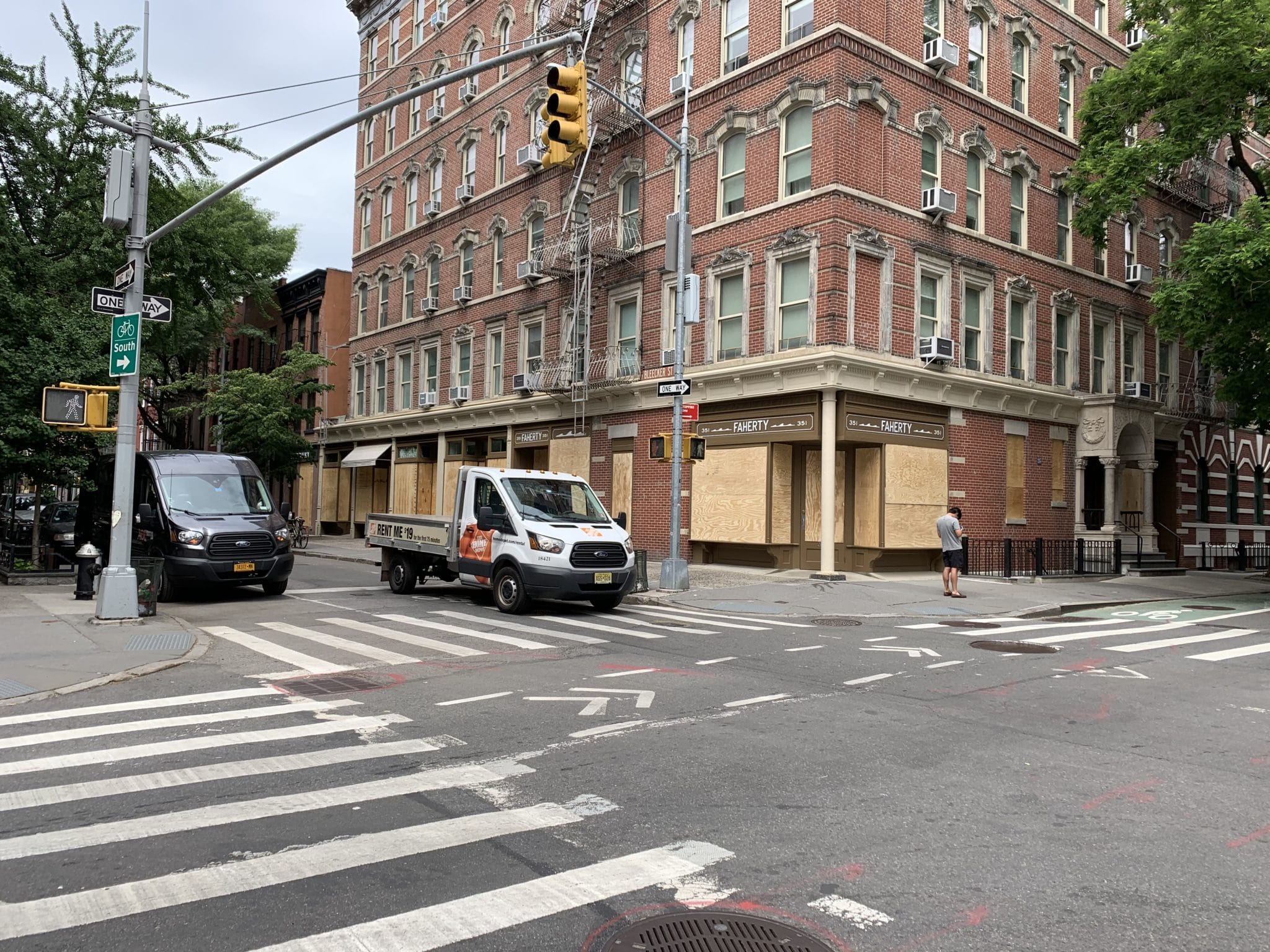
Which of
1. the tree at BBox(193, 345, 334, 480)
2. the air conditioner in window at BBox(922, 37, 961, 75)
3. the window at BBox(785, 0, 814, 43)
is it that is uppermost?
the window at BBox(785, 0, 814, 43)

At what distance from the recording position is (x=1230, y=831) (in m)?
4.90

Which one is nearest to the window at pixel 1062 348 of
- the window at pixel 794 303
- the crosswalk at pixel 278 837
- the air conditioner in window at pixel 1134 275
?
the air conditioner in window at pixel 1134 275

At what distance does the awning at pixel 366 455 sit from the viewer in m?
38.3

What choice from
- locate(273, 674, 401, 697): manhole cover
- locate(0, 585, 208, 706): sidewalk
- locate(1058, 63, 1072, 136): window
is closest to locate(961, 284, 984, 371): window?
locate(1058, 63, 1072, 136): window

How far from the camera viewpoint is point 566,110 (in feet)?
36.7

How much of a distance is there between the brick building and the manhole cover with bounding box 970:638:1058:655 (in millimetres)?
9289

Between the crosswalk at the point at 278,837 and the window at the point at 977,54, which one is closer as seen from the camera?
the crosswalk at the point at 278,837

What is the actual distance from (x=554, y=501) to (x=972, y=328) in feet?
44.8

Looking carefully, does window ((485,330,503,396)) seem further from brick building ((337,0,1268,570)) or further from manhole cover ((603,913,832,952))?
manhole cover ((603,913,832,952))

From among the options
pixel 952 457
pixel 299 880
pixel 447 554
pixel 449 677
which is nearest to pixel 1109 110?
pixel 952 457

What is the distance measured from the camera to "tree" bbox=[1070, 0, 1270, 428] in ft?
64.3

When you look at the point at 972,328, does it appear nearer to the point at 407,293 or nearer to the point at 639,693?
the point at 639,693

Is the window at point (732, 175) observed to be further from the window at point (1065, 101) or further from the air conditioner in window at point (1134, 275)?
the air conditioner in window at point (1134, 275)

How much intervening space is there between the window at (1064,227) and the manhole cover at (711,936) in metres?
26.7
